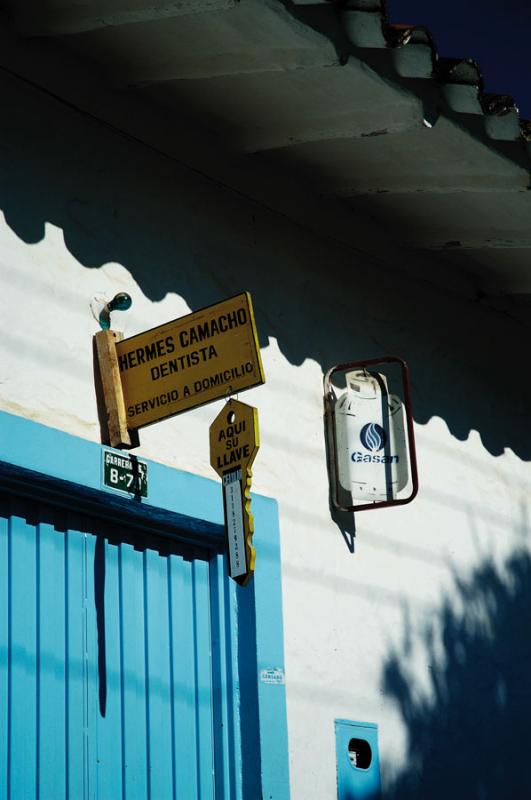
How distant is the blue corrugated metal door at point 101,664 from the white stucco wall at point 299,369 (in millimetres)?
390

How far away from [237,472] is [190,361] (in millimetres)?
468

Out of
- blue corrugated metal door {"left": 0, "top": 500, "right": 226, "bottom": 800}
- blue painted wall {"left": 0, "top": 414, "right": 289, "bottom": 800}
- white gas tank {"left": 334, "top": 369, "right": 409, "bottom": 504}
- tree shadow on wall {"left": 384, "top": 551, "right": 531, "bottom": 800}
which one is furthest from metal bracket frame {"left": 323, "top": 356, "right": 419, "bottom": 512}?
blue corrugated metal door {"left": 0, "top": 500, "right": 226, "bottom": 800}

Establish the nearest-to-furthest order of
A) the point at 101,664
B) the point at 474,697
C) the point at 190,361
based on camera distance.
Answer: the point at 190,361, the point at 101,664, the point at 474,697

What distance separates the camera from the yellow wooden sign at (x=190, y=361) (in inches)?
207

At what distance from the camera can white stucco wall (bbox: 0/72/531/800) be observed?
5691 millimetres

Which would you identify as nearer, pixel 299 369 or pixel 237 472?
pixel 237 472

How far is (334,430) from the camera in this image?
6.80 m

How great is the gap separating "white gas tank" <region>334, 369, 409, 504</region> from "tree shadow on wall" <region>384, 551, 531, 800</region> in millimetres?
738

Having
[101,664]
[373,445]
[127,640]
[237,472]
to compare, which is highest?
[373,445]

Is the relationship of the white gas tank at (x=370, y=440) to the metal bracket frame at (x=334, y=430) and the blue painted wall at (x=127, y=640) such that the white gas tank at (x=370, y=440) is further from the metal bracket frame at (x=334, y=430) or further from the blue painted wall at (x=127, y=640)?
the blue painted wall at (x=127, y=640)

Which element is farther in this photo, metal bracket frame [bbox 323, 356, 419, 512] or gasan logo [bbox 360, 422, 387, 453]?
gasan logo [bbox 360, 422, 387, 453]

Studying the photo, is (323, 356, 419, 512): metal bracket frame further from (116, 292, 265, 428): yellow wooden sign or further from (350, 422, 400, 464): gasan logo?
(116, 292, 265, 428): yellow wooden sign

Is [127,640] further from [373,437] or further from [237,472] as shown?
[373,437]

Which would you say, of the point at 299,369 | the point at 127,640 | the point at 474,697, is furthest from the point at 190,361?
the point at 474,697
